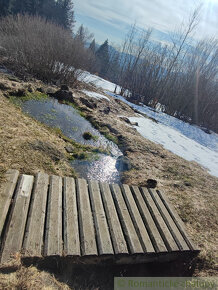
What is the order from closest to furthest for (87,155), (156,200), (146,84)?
(156,200) → (87,155) → (146,84)

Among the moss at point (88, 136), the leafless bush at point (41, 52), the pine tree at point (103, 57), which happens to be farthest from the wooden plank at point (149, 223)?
the pine tree at point (103, 57)

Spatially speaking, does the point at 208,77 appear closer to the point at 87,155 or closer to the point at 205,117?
the point at 205,117

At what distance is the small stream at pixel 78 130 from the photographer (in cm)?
478

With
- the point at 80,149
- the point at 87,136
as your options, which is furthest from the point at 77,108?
the point at 80,149

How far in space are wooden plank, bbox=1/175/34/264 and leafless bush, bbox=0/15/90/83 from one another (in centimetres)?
865

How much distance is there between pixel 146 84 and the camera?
1895cm

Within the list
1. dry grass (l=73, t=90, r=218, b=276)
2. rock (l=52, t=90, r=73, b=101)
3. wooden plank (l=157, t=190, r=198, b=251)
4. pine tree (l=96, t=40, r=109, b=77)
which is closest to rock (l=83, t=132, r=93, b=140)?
dry grass (l=73, t=90, r=218, b=276)

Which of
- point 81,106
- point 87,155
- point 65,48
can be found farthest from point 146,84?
point 87,155

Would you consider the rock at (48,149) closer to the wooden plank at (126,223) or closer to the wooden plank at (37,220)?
the wooden plank at (37,220)

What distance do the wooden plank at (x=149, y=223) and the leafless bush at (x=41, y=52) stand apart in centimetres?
895

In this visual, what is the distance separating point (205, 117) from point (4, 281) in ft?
56.0

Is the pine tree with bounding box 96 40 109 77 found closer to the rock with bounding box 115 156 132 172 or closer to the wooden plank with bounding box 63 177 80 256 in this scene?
the rock with bounding box 115 156 132 172

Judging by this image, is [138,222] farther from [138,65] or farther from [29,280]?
[138,65]

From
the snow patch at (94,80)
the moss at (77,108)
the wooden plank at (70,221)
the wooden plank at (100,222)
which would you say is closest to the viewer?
the wooden plank at (70,221)
